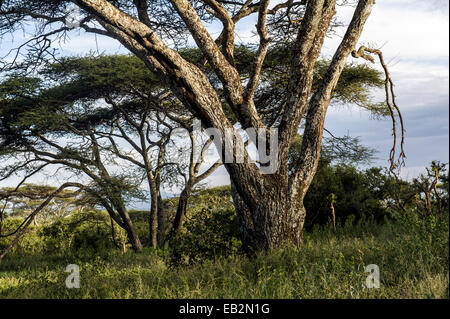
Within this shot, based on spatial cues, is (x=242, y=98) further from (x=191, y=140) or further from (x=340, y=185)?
(x=191, y=140)

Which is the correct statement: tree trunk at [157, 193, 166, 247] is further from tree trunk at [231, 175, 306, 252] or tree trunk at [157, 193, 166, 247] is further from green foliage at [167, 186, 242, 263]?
tree trunk at [231, 175, 306, 252]

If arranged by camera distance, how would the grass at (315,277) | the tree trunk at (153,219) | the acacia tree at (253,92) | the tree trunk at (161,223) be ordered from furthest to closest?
the tree trunk at (161,223), the tree trunk at (153,219), the acacia tree at (253,92), the grass at (315,277)

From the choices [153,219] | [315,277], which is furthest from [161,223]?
[315,277]

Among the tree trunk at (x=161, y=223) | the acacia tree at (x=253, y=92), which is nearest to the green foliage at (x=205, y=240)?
the acacia tree at (x=253, y=92)

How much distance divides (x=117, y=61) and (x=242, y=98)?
19.2 feet

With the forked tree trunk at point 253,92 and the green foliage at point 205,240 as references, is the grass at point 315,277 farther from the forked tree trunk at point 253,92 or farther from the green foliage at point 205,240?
the forked tree trunk at point 253,92


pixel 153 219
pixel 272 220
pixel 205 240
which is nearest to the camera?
pixel 272 220

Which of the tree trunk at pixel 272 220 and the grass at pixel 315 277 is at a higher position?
the tree trunk at pixel 272 220

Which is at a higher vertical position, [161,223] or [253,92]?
[253,92]

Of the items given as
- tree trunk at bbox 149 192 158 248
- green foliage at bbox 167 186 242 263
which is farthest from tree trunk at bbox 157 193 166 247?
green foliage at bbox 167 186 242 263

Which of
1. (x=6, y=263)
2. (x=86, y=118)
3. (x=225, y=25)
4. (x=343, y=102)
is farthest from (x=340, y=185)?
(x=6, y=263)

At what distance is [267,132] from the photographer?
632 centimetres

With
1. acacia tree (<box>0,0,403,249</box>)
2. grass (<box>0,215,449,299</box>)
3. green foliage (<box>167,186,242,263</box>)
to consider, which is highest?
acacia tree (<box>0,0,403,249</box>)

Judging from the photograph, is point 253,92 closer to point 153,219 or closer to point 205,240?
point 205,240
